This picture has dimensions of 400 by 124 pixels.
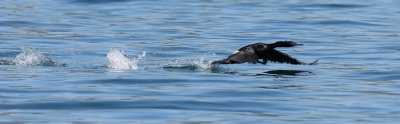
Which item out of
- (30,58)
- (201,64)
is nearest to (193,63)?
(201,64)

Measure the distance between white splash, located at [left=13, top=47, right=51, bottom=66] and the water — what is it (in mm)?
49

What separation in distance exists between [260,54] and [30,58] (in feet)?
12.6

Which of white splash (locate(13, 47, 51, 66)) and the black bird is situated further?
white splash (locate(13, 47, 51, 66))

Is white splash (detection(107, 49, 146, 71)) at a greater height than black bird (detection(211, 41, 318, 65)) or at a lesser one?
lesser

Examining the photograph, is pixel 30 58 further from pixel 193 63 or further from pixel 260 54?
pixel 260 54

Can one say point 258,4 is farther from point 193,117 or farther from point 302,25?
point 193,117

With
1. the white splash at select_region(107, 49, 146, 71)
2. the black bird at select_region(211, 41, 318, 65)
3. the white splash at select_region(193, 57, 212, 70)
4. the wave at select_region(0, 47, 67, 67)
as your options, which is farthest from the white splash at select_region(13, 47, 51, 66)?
the black bird at select_region(211, 41, 318, 65)

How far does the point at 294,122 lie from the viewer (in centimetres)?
1138

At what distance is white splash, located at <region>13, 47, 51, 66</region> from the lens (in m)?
16.9

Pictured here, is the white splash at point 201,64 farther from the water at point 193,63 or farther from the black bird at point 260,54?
the black bird at point 260,54

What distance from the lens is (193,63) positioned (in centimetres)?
1761

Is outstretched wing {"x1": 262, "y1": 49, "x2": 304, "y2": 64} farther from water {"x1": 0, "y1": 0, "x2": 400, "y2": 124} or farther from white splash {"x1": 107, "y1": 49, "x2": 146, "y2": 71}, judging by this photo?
white splash {"x1": 107, "y1": 49, "x2": 146, "y2": 71}

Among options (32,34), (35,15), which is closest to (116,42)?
(32,34)

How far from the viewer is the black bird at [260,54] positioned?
47.3 ft
